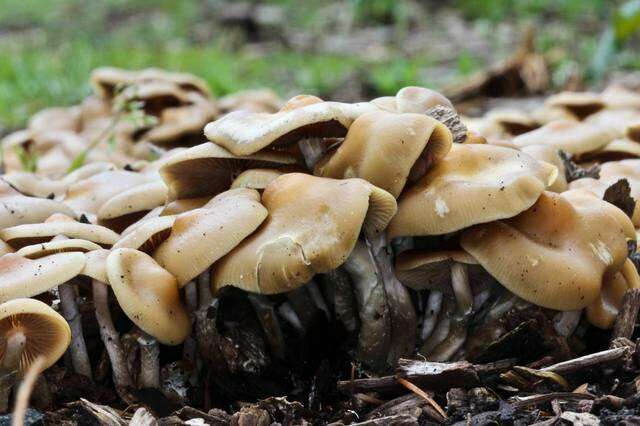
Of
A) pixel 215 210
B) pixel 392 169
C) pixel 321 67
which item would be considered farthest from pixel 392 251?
pixel 321 67

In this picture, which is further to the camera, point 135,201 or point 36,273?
point 135,201

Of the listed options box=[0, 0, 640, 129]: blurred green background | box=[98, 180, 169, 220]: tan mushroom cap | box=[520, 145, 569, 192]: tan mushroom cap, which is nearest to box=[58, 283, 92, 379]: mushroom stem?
box=[98, 180, 169, 220]: tan mushroom cap

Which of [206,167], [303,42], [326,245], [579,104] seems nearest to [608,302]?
[326,245]

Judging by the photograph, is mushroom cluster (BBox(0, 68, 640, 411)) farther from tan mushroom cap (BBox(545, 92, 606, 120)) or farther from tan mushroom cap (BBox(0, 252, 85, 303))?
tan mushroom cap (BBox(545, 92, 606, 120))

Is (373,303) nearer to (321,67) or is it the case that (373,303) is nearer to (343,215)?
(343,215)

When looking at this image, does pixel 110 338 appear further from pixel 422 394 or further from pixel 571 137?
pixel 571 137

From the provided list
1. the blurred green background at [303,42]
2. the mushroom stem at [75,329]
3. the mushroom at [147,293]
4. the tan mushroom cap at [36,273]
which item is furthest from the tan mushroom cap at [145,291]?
the blurred green background at [303,42]
